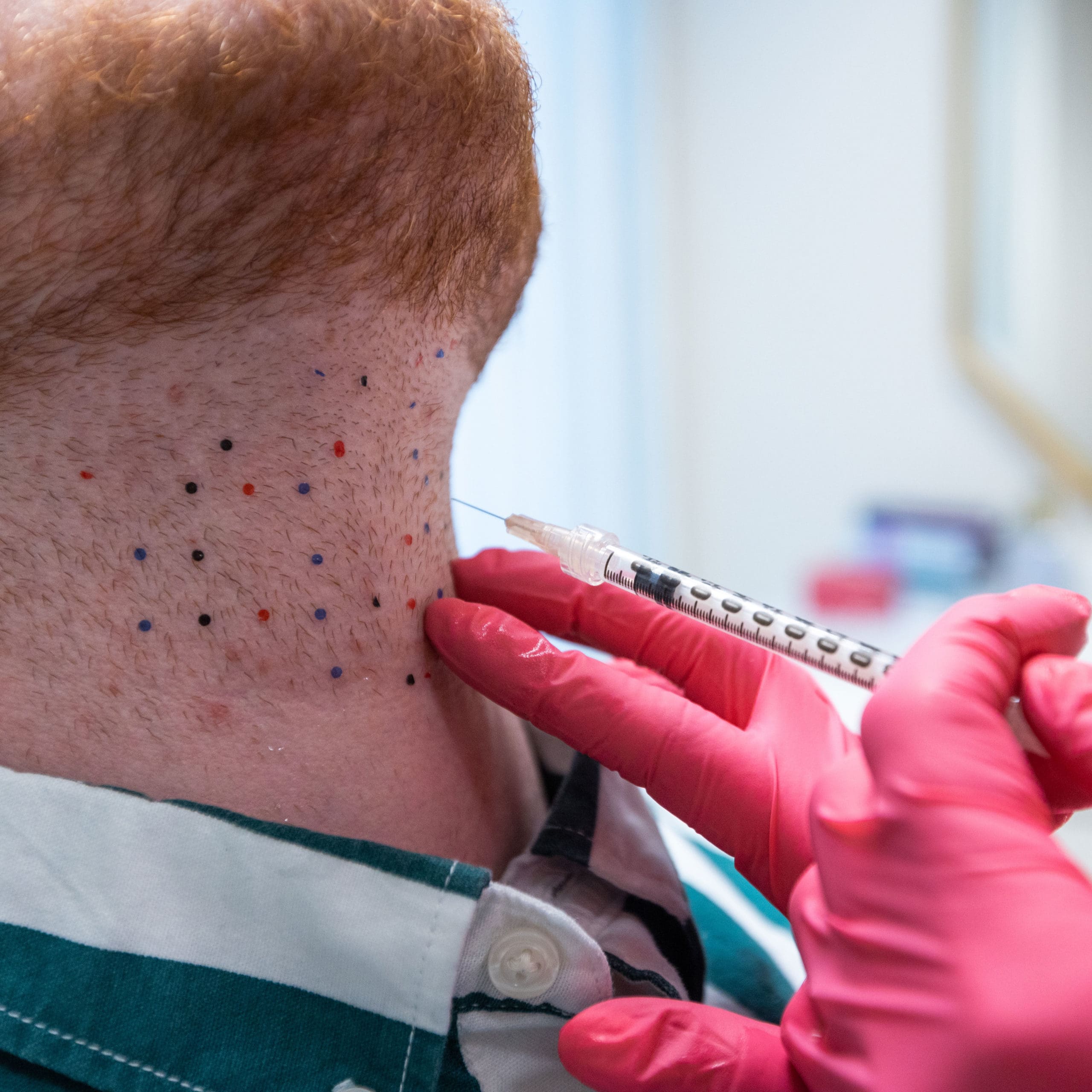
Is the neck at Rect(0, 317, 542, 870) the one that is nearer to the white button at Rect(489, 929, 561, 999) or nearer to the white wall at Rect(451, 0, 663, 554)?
the white button at Rect(489, 929, 561, 999)

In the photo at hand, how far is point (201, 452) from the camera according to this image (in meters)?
0.74

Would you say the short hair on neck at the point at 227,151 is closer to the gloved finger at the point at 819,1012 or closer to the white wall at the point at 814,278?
the gloved finger at the point at 819,1012

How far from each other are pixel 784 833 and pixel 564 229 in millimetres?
2206

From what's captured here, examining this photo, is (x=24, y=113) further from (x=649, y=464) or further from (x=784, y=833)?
(x=649, y=464)

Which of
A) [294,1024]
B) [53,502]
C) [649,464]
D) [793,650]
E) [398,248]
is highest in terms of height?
[398,248]

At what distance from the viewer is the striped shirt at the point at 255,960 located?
2.06ft

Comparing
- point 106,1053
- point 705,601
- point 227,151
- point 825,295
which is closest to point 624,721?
point 705,601

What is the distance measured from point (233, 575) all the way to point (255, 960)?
29 centimetres

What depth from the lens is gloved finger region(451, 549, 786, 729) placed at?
93 cm

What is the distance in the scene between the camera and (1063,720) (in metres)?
0.66

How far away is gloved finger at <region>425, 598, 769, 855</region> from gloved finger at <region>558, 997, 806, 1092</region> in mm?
160

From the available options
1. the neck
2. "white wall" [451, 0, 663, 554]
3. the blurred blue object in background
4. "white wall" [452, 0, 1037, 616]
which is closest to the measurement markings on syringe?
the neck

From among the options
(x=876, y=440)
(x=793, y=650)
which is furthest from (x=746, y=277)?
(x=793, y=650)

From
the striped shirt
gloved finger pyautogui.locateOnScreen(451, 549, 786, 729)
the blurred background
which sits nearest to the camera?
the striped shirt
